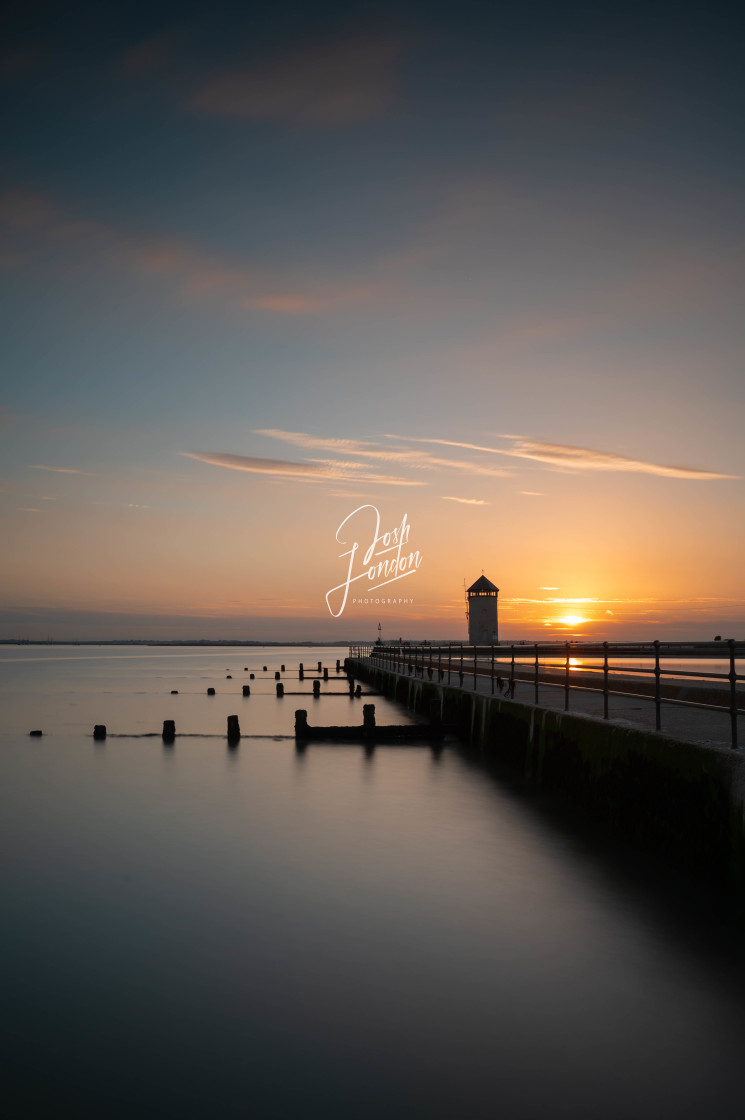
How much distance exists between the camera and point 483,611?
8350cm

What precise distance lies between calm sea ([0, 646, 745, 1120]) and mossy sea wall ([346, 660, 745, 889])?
1.48 ft

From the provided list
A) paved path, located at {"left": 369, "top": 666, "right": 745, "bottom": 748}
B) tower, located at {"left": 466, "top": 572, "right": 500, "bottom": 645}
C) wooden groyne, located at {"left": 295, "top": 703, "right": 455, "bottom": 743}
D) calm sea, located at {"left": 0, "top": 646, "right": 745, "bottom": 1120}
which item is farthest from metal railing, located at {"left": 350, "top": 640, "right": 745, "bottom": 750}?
tower, located at {"left": 466, "top": 572, "right": 500, "bottom": 645}

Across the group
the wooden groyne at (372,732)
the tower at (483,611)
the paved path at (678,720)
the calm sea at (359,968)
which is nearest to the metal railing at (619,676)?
the paved path at (678,720)

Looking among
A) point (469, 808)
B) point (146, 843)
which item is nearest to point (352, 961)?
point (146, 843)

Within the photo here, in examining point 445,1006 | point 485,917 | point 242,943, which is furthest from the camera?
point 485,917

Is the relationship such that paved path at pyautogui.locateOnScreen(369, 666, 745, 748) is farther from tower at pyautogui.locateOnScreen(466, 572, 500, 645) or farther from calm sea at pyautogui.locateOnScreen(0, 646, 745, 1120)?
tower at pyautogui.locateOnScreen(466, 572, 500, 645)

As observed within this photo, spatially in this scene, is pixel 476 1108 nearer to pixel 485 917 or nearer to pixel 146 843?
pixel 485 917

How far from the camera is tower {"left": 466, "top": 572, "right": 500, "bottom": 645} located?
83.5m

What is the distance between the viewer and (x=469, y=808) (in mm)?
16250

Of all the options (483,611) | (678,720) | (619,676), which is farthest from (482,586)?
(678,720)

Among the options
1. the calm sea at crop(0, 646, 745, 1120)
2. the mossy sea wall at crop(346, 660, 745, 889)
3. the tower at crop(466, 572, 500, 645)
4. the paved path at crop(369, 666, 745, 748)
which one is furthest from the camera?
the tower at crop(466, 572, 500, 645)

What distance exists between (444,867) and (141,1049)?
254 inches

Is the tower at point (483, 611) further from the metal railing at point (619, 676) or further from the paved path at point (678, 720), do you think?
the paved path at point (678, 720)

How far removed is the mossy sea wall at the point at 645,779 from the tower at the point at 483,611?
65.1 metres
